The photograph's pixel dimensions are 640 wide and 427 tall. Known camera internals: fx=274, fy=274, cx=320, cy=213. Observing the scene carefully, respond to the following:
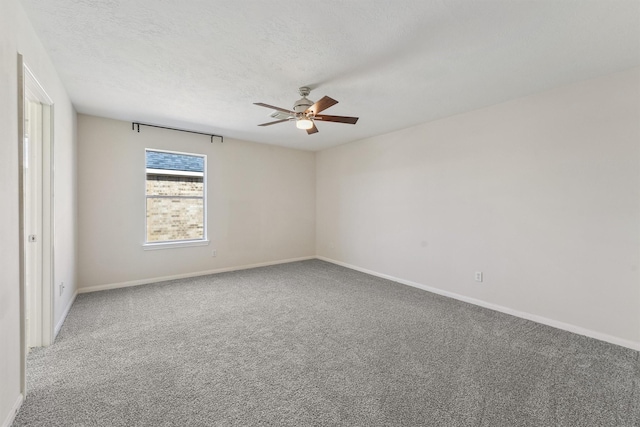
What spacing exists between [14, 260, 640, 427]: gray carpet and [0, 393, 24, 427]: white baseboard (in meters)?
0.04

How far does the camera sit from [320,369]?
7.01 ft

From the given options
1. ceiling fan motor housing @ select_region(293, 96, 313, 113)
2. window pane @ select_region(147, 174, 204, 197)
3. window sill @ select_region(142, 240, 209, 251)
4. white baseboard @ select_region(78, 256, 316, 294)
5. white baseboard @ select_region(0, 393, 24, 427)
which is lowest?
white baseboard @ select_region(0, 393, 24, 427)

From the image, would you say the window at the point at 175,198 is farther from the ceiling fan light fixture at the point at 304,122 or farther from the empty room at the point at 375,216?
the ceiling fan light fixture at the point at 304,122

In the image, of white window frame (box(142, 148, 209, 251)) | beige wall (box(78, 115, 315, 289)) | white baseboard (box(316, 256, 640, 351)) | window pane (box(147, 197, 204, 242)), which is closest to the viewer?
white baseboard (box(316, 256, 640, 351))

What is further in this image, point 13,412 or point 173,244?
point 173,244

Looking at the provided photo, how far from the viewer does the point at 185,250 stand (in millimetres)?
4715

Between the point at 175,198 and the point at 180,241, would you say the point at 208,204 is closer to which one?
the point at 175,198

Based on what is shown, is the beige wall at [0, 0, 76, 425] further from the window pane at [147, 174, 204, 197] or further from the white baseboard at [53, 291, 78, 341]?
the window pane at [147, 174, 204, 197]

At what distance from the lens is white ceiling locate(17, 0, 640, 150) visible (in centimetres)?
178

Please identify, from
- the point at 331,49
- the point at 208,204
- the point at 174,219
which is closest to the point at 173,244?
the point at 174,219

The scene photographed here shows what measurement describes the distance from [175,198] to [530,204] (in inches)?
201

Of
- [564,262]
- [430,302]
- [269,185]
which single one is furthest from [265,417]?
[269,185]

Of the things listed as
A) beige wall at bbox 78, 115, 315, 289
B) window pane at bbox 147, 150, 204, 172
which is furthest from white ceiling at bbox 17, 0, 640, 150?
window pane at bbox 147, 150, 204, 172

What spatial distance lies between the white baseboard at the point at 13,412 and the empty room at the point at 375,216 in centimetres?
2
